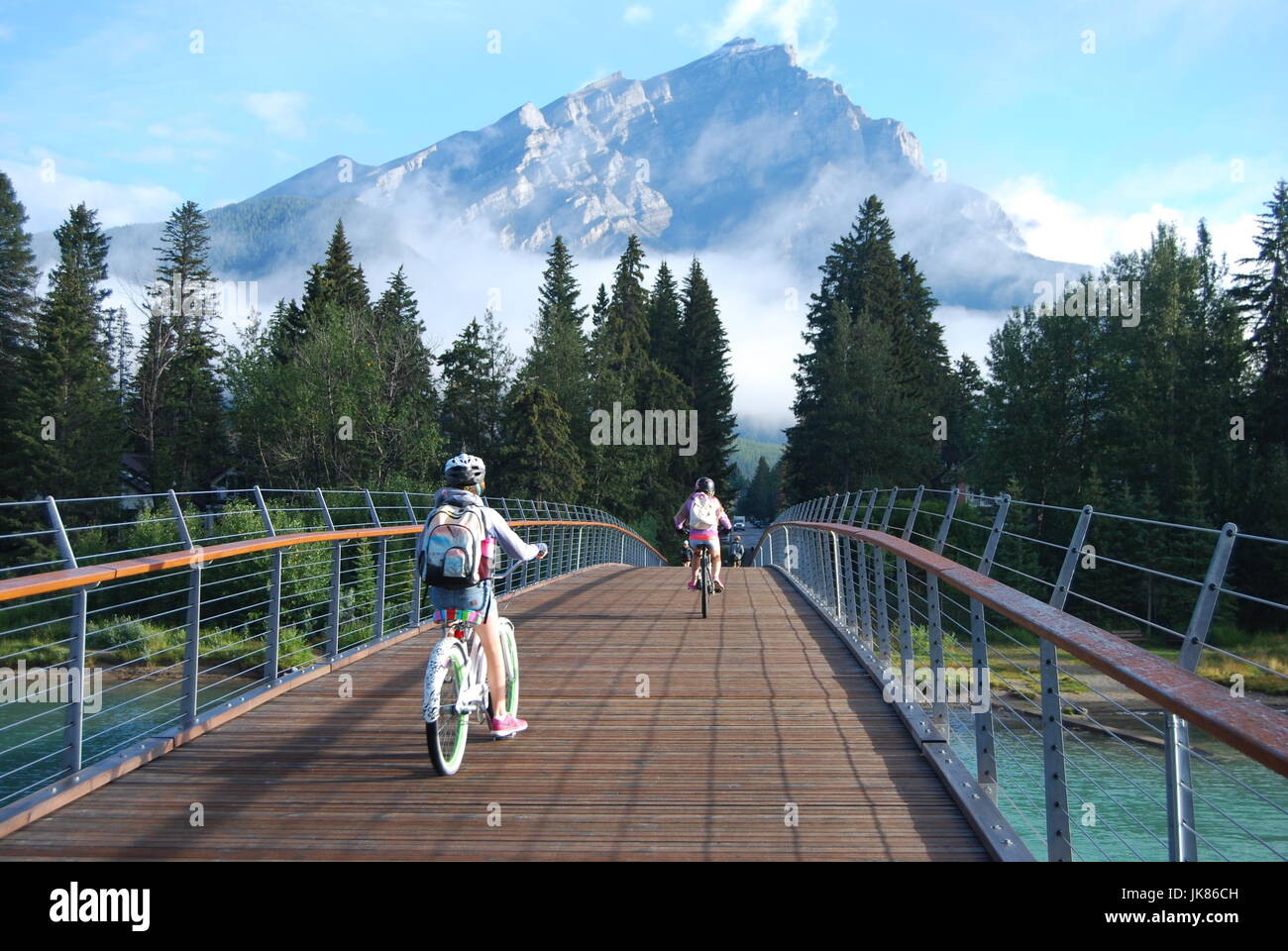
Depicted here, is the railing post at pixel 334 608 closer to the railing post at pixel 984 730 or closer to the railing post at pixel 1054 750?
the railing post at pixel 984 730

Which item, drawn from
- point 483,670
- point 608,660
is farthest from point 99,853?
point 608,660

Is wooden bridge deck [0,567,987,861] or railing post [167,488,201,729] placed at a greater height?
railing post [167,488,201,729]

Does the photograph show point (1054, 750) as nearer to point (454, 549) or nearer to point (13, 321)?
point (454, 549)

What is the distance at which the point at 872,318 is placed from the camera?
201ft

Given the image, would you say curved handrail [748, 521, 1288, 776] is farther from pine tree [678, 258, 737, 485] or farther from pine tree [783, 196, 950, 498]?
pine tree [678, 258, 737, 485]

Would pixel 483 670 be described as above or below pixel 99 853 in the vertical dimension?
above

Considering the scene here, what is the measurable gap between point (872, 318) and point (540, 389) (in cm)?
1986

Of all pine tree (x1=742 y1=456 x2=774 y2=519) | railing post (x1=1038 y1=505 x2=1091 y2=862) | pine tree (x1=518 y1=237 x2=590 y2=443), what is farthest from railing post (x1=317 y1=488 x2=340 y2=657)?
pine tree (x1=742 y1=456 x2=774 y2=519)

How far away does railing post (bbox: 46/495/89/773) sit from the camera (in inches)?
193

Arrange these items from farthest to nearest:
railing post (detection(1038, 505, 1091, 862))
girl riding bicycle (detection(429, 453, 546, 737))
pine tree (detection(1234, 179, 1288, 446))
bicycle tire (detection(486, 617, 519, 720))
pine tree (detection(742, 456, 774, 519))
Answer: pine tree (detection(742, 456, 774, 519)) < pine tree (detection(1234, 179, 1288, 446)) < bicycle tire (detection(486, 617, 519, 720)) < girl riding bicycle (detection(429, 453, 546, 737)) < railing post (detection(1038, 505, 1091, 862))

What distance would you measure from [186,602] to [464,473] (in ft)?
25.1

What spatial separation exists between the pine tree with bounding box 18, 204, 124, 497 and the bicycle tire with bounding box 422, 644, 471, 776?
48489 mm

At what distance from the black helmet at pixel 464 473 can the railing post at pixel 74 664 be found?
1853 mm
